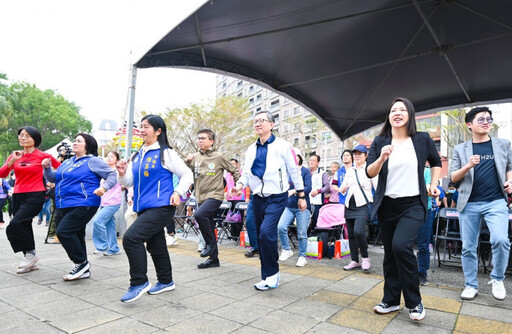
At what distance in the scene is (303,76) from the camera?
31.2 feet

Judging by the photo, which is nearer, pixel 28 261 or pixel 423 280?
pixel 423 280

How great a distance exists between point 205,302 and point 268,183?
4.99 feet

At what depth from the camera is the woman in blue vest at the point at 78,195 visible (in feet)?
14.1

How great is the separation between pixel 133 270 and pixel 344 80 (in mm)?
8075

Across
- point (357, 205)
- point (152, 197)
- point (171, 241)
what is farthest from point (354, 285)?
point (171, 241)

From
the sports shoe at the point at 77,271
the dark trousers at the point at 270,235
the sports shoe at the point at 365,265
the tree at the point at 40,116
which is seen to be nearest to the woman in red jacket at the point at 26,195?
the sports shoe at the point at 77,271

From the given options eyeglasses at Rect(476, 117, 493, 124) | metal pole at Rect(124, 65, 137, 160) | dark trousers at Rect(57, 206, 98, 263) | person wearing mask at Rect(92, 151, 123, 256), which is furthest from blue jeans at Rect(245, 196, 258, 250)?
eyeglasses at Rect(476, 117, 493, 124)

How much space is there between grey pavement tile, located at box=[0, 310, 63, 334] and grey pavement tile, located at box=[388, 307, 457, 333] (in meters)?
2.85

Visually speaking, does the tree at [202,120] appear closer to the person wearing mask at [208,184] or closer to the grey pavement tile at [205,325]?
the person wearing mask at [208,184]

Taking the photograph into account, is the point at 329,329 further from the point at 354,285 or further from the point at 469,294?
the point at 469,294

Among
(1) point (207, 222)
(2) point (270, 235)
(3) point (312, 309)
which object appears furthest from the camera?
(1) point (207, 222)

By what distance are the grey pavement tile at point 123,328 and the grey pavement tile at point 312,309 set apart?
Result: 127cm

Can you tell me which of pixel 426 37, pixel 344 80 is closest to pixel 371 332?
pixel 426 37

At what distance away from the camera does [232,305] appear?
3.41m
